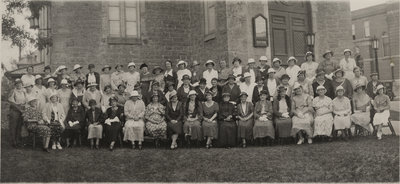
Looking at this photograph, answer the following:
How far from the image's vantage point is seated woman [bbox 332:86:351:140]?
9555 mm

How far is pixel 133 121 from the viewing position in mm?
9625

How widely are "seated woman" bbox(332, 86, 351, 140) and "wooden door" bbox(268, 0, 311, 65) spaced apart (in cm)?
427

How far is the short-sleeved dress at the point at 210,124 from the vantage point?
9.56 meters

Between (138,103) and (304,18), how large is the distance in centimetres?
756

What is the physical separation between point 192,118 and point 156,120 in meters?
0.81

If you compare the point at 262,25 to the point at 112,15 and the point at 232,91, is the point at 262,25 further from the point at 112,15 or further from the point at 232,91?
the point at 112,15

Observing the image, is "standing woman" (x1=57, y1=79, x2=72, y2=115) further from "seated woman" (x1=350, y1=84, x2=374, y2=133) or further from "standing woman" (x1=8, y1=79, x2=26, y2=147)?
"seated woman" (x1=350, y1=84, x2=374, y2=133)

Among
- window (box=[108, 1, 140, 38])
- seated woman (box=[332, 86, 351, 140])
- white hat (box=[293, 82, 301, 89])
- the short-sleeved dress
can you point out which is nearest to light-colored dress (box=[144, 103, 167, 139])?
the short-sleeved dress

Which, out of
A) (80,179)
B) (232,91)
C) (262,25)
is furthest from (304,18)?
(80,179)

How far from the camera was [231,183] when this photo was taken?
289 inches

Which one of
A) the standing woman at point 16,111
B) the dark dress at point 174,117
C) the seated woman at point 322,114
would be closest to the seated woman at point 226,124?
the dark dress at point 174,117

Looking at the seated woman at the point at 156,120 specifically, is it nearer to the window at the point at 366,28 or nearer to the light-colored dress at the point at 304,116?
the light-colored dress at the point at 304,116

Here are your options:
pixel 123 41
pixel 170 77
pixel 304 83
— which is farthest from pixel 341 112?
pixel 123 41

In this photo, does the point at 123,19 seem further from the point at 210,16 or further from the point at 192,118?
the point at 192,118
